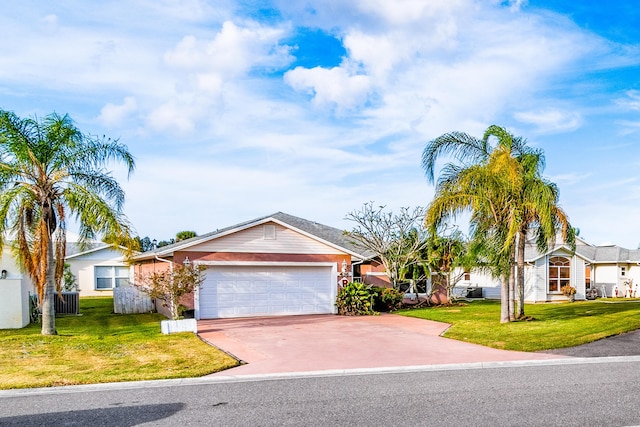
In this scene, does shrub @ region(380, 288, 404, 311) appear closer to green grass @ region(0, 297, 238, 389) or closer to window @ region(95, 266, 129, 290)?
green grass @ region(0, 297, 238, 389)

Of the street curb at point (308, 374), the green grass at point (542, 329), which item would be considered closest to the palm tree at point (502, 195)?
the green grass at point (542, 329)

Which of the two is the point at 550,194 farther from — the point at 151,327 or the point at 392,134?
the point at 151,327

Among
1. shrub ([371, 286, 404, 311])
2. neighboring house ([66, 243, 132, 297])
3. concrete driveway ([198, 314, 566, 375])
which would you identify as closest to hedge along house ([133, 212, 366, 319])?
concrete driveway ([198, 314, 566, 375])

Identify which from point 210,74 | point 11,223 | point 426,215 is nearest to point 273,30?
point 210,74

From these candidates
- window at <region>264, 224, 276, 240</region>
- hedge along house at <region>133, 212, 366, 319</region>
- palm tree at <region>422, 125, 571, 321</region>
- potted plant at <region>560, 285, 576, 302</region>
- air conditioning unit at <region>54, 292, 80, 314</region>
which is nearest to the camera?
palm tree at <region>422, 125, 571, 321</region>

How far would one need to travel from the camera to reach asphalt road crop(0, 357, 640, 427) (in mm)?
7047

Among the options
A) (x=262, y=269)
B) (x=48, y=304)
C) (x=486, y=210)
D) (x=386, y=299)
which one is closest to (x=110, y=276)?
(x=262, y=269)

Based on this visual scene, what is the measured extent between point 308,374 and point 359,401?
2.36 meters

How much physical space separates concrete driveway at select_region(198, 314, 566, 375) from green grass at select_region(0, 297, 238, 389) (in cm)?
83

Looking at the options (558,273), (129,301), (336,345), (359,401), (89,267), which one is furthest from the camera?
(89,267)

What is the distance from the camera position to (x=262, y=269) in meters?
21.8

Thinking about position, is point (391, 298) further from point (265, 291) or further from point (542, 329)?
point (542, 329)

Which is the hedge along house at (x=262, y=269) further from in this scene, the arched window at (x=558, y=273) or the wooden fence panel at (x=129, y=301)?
the arched window at (x=558, y=273)

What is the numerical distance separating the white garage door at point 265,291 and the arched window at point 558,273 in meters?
14.4
